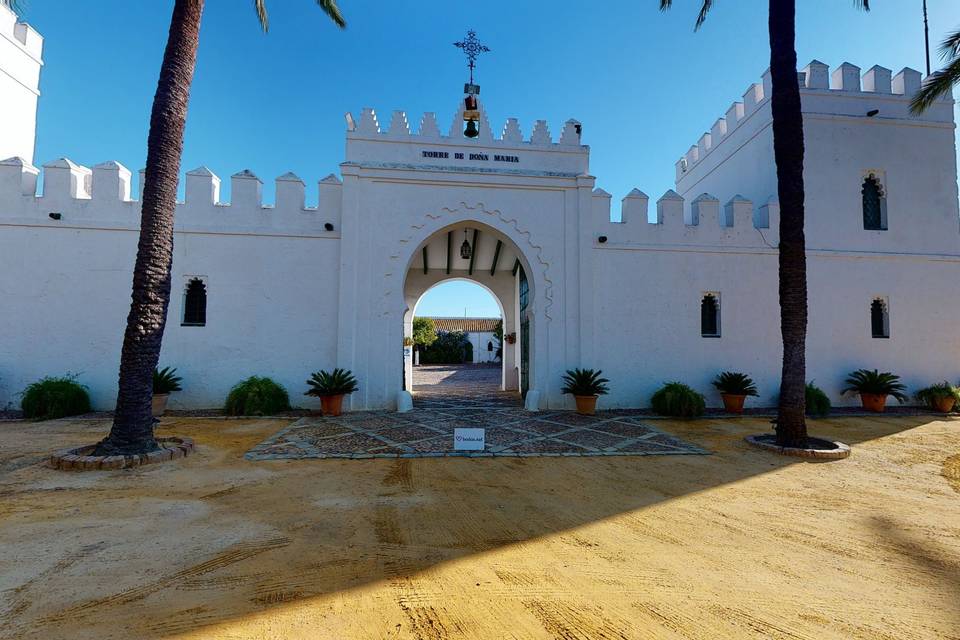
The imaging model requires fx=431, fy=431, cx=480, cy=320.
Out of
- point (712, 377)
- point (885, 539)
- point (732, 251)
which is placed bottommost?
point (885, 539)

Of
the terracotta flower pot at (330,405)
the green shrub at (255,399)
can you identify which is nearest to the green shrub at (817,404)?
the terracotta flower pot at (330,405)

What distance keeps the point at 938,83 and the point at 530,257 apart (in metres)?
9.70

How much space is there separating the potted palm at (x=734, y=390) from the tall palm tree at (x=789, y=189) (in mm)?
2880

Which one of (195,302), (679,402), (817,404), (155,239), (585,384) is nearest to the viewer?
(155,239)

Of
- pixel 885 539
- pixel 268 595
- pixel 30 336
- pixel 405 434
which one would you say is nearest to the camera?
pixel 268 595

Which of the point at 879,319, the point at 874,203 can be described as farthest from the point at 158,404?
the point at 874,203

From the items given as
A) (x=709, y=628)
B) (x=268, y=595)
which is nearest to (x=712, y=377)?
(x=709, y=628)

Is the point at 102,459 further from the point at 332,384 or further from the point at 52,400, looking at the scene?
the point at 52,400

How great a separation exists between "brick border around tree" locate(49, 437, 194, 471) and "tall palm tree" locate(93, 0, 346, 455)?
20 cm

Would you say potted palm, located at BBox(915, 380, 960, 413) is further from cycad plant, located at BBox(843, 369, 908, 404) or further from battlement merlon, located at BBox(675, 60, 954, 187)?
battlement merlon, located at BBox(675, 60, 954, 187)

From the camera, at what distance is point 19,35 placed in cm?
1066

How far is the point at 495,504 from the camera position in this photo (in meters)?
4.30

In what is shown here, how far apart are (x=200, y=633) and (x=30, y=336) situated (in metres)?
10.5

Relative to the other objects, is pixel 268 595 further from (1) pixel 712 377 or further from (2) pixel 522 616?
(1) pixel 712 377
